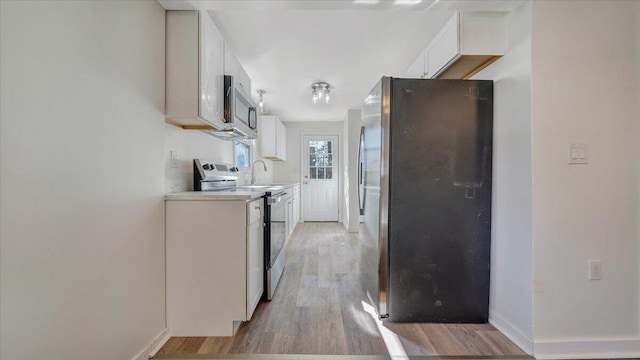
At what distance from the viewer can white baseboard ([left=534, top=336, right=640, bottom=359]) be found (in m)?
1.54

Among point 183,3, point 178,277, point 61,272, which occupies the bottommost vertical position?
point 178,277

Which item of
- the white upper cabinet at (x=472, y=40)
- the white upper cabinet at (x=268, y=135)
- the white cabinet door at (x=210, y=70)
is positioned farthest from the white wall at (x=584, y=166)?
the white upper cabinet at (x=268, y=135)

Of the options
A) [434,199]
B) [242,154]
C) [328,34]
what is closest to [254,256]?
[434,199]

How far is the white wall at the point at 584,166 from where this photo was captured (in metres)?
1.54

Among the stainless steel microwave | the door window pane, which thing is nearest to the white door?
the door window pane

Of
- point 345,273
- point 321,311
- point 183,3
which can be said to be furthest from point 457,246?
point 183,3

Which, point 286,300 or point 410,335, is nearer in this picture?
point 410,335

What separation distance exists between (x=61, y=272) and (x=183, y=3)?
1.54m

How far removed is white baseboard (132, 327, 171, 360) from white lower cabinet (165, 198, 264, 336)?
4 centimetres

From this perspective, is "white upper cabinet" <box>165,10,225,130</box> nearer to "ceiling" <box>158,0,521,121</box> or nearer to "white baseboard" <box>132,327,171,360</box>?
"ceiling" <box>158,0,521,121</box>

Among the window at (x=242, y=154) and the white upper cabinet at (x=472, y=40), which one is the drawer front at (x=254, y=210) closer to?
the window at (x=242, y=154)

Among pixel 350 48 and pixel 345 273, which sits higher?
pixel 350 48

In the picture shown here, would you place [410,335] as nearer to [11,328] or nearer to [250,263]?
[250,263]

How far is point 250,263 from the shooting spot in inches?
69.6
